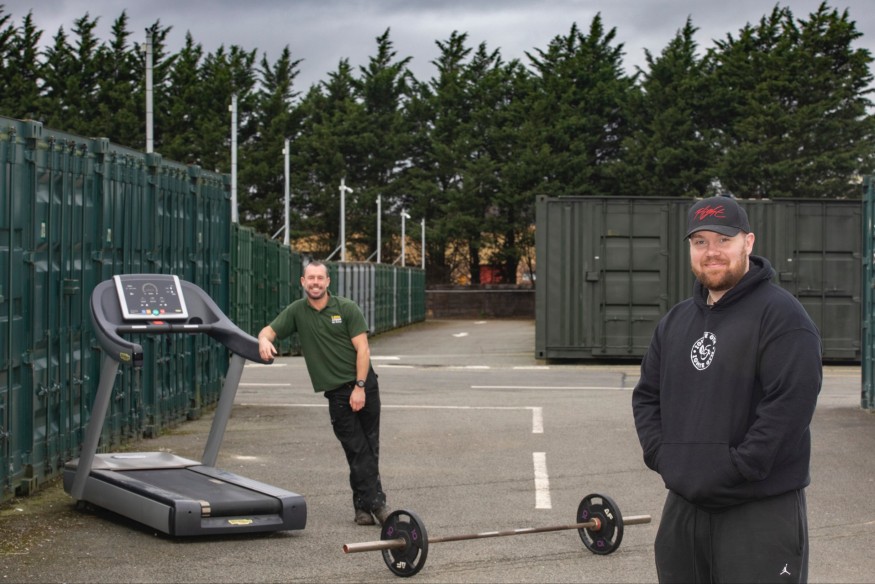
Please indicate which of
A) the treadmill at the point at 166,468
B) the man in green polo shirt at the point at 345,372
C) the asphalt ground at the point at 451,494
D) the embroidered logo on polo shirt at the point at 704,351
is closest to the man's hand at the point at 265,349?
the man in green polo shirt at the point at 345,372

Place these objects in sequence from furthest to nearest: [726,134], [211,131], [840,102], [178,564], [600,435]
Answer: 1. [211,131]
2. [726,134]
3. [840,102]
4. [600,435]
5. [178,564]

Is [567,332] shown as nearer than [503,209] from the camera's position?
Yes

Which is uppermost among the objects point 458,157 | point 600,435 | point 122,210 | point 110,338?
point 458,157

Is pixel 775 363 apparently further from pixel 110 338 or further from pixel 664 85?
pixel 664 85

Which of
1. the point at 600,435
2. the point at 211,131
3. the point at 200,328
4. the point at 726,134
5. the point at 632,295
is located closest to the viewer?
the point at 200,328

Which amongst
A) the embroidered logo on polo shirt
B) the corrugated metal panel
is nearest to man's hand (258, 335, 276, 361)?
the embroidered logo on polo shirt

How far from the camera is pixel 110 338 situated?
8898 millimetres

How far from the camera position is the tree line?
198 ft

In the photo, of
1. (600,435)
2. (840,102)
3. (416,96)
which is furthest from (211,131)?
(600,435)

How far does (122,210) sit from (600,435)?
545 cm

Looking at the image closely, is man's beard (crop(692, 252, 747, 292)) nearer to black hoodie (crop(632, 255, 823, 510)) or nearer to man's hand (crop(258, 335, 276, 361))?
black hoodie (crop(632, 255, 823, 510))

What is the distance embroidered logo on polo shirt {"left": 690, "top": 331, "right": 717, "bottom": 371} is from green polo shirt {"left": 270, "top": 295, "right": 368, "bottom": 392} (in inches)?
195

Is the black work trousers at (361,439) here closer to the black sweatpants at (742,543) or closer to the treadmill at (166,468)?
the treadmill at (166,468)

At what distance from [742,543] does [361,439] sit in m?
5.07
